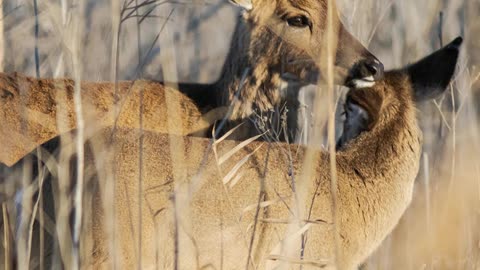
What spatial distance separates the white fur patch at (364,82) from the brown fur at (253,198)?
316mm

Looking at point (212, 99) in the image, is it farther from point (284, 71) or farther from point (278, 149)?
point (278, 149)

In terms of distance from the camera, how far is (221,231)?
3566mm

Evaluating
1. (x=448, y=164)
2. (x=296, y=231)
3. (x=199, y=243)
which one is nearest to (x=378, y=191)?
(x=296, y=231)

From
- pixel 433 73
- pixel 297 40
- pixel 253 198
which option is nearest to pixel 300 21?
pixel 297 40

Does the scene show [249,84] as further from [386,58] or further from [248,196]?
[386,58]

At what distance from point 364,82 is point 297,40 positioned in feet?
2.92

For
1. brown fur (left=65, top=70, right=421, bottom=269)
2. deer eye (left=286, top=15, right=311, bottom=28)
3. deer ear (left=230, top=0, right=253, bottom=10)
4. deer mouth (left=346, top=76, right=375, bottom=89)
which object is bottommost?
brown fur (left=65, top=70, right=421, bottom=269)

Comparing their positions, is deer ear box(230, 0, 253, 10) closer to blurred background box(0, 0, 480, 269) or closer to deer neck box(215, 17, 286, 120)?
deer neck box(215, 17, 286, 120)

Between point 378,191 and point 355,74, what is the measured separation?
128 centimetres

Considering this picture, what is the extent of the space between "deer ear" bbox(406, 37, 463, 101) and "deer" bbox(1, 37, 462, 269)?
3.4 inches

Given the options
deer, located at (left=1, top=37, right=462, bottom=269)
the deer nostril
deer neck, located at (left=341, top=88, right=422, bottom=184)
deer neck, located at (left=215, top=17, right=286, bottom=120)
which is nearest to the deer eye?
deer neck, located at (left=215, top=17, right=286, bottom=120)

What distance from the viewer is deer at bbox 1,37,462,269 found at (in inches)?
130

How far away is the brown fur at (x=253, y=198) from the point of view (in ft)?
11.0

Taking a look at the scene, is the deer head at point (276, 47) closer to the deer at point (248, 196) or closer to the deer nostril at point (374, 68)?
the deer nostril at point (374, 68)
